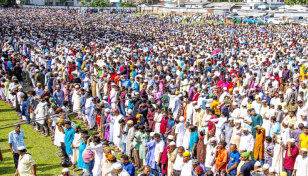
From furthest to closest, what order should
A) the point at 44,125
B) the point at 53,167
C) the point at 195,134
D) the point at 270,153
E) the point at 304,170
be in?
1. the point at 44,125
2. the point at 53,167
3. the point at 195,134
4. the point at 270,153
5. the point at 304,170

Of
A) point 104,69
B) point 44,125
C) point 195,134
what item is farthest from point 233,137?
point 104,69

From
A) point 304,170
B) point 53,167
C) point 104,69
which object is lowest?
point 53,167

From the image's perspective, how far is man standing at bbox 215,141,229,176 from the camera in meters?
6.43

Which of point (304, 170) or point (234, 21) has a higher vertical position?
point (234, 21)

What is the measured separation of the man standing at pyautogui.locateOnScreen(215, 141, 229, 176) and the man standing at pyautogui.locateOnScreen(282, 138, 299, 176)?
3.90ft

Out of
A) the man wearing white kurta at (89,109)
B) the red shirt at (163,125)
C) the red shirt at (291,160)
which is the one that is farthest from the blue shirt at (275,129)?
the man wearing white kurta at (89,109)

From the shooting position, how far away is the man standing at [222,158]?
643cm

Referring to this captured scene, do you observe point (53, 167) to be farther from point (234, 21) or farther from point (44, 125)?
point (234, 21)

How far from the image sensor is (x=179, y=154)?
21.1ft

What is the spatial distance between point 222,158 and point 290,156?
1306 millimetres

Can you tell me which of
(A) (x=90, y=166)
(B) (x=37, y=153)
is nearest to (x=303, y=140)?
(A) (x=90, y=166)

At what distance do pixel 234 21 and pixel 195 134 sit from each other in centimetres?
3794

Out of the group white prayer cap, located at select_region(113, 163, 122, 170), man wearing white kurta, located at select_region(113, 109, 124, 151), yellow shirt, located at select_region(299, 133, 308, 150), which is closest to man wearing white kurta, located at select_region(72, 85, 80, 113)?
man wearing white kurta, located at select_region(113, 109, 124, 151)

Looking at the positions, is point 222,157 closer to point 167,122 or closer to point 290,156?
point 290,156
